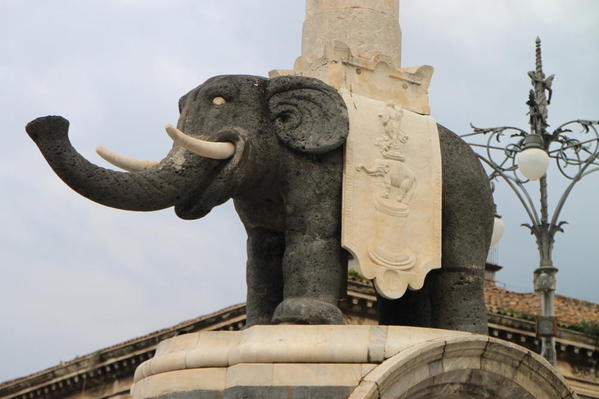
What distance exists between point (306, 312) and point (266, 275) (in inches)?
45.4

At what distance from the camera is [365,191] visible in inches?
468

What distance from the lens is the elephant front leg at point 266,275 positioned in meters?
12.4

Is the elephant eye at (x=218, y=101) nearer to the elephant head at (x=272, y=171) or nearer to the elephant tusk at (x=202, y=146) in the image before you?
the elephant head at (x=272, y=171)

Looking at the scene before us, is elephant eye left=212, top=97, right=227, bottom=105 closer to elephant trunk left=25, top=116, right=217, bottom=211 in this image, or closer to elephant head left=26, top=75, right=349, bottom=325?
elephant head left=26, top=75, right=349, bottom=325

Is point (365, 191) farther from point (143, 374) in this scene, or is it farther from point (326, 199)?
point (143, 374)

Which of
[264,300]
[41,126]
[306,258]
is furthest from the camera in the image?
[264,300]

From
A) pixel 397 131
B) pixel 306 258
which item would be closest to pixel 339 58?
pixel 397 131

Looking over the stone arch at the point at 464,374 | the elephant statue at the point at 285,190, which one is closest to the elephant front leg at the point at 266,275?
the elephant statue at the point at 285,190

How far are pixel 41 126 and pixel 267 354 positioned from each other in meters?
2.13

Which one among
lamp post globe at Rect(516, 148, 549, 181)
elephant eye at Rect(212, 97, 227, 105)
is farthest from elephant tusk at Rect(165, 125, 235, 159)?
lamp post globe at Rect(516, 148, 549, 181)

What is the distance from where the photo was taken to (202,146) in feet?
37.7

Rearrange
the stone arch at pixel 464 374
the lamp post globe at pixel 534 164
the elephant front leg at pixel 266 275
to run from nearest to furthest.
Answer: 1. the stone arch at pixel 464 374
2. the elephant front leg at pixel 266 275
3. the lamp post globe at pixel 534 164

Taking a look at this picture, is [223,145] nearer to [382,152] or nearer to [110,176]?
[110,176]

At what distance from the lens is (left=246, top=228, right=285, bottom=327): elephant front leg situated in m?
12.4
